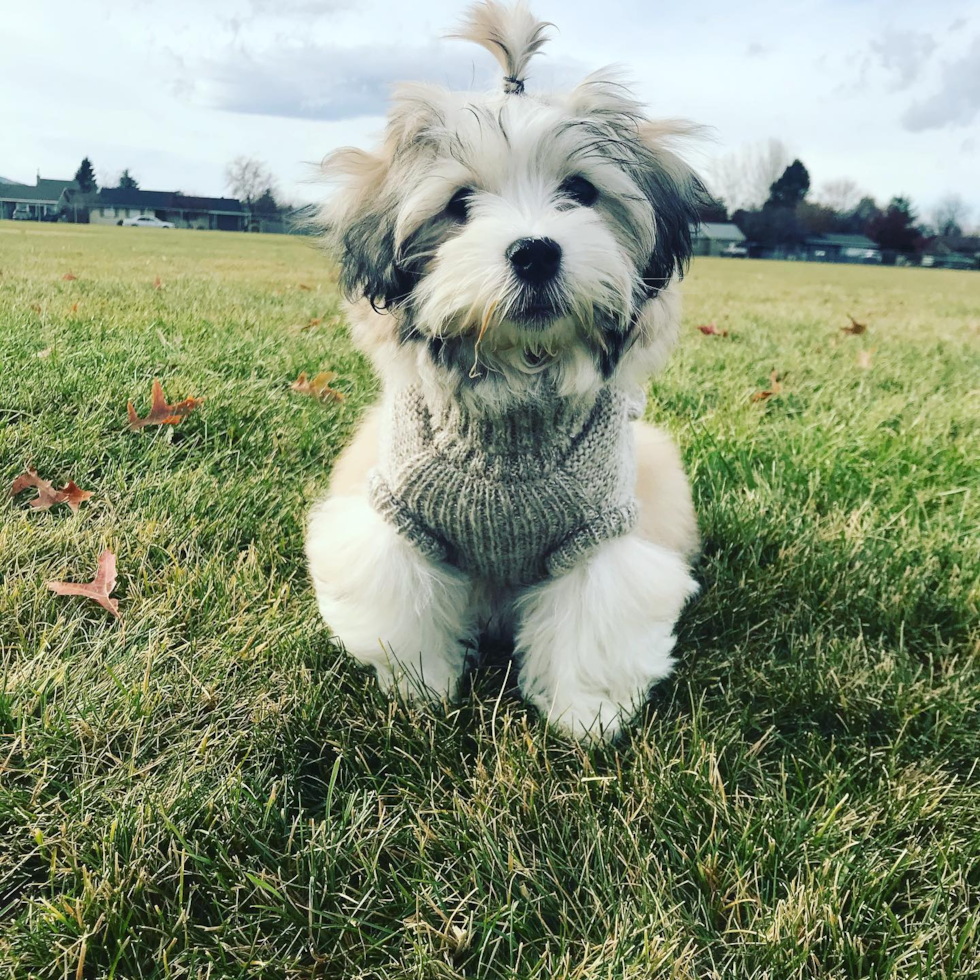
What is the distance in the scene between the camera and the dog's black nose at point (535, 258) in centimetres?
158

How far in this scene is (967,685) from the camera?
2131 millimetres

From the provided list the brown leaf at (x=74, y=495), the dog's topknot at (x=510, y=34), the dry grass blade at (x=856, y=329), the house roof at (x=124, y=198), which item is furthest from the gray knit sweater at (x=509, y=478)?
the house roof at (x=124, y=198)

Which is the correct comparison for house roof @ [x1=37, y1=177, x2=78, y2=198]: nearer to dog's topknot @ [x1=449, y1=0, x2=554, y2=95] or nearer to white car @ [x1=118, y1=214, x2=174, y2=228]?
white car @ [x1=118, y1=214, x2=174, y2=228]

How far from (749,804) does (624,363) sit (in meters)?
0.97

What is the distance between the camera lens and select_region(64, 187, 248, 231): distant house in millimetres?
13119

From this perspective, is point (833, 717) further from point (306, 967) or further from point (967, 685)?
point (306, 967)

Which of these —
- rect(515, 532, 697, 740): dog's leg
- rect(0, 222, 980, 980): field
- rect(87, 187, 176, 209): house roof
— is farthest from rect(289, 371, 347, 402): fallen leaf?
rect(87, 187, 176, 209): house roof

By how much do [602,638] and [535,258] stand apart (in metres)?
0.91

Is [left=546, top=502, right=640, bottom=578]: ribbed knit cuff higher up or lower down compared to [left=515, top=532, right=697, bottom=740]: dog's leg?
higher up

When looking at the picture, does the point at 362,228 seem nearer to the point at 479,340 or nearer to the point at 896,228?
the point at 479,340

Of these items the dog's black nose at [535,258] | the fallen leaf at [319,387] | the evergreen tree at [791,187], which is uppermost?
the evergreen tree at [791,187]

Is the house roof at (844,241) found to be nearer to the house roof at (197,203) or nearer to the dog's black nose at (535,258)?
the house roof at (197,203)

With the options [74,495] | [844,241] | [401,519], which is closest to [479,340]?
[401,519]

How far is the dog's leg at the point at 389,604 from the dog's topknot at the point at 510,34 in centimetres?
108
